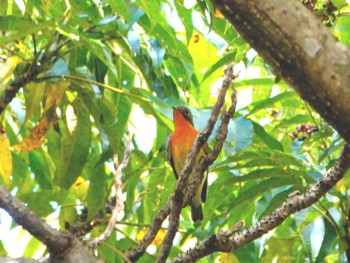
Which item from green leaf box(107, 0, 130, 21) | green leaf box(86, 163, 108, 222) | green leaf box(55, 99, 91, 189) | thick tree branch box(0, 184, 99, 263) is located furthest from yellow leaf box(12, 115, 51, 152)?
thick tree branch box(0, 184, 99, 263)

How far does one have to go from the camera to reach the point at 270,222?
7.72 ft

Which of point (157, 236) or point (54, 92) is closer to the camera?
point (54, 92)

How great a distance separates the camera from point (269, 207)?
3.03m

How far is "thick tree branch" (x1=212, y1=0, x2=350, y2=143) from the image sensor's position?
50.0 inches

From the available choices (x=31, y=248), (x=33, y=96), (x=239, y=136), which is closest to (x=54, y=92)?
(x=33, y=96)

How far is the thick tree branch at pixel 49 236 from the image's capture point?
5.99 ft

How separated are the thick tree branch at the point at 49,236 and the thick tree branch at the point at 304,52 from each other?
2.44 feet

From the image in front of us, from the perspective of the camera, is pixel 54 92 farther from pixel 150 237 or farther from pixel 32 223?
pixel 32 223

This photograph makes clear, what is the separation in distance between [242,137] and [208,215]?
0.52m

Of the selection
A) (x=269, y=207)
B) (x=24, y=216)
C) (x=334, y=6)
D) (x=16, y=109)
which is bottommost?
(x=24, y=216)

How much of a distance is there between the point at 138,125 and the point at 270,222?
139cm

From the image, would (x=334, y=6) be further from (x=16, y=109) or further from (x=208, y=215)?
(x=16, y=109)

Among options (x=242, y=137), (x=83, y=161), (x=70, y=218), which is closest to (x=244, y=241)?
(x=242, y=137)

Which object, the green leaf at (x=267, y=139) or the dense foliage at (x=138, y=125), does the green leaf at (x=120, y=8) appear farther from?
the green leaf at (x=267, y=139)
